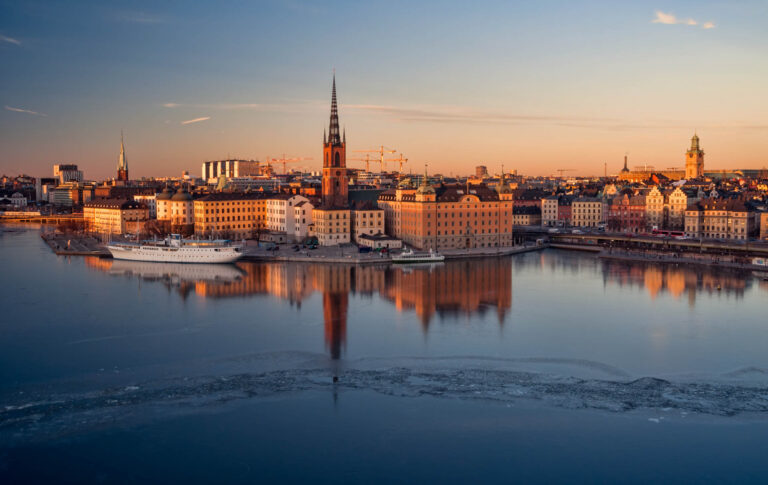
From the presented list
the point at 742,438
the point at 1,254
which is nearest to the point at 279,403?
the point at 742,438

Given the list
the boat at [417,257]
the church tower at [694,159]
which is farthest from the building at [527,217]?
the church tower at [694,159]

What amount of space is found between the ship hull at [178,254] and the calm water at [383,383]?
5751mm

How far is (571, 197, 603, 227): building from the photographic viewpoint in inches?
1469

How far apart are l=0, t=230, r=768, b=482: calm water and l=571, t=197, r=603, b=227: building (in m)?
17.4

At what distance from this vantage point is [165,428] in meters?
9.66

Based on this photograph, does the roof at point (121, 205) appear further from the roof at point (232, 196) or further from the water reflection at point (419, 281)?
the water reflection at point (419, 281)

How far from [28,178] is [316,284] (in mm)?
101252

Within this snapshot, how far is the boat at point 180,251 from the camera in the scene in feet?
84.9

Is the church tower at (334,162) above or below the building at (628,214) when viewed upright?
above

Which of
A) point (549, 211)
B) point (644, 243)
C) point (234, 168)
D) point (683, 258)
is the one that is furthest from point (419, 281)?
point (234, 168)

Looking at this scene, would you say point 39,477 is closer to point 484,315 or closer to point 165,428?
point 165,428

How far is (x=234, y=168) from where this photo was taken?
9056 cm

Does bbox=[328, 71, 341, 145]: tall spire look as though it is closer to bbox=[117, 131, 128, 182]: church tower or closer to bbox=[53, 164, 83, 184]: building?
bbox=[117, 131, 128, 182]: church tower

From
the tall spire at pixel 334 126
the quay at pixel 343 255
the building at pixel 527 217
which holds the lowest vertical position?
the quay at pixel 343 255
